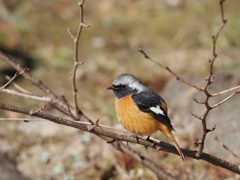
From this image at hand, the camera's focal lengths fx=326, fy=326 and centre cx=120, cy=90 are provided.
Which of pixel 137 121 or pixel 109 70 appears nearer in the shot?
pixel 137 121

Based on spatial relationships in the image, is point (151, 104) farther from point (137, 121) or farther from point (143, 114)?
point (137, 121)

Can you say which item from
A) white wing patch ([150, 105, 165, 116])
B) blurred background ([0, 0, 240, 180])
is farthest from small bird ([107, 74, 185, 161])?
blurred background ([0, 0, 240, 180])

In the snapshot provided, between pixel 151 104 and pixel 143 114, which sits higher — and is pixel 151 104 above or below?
above

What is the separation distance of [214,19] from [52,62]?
4.50 meters

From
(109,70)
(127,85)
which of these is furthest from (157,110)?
(109,70)

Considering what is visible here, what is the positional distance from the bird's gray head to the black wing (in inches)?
5.5

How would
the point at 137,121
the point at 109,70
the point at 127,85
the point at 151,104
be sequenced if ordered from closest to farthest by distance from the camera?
the point at 137,121 → the point at 151,104 → the point at 127,85 → the point at 109,70

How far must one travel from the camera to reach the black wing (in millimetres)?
3627

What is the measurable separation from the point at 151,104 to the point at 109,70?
4.40 metres

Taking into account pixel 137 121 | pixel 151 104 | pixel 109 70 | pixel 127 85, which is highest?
pixel 109 70

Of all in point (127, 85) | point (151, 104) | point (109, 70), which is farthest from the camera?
point (109, 70)

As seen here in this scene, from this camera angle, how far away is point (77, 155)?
5.27 meters

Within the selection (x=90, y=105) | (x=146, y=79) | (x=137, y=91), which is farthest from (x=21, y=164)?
(x=146, y=79)

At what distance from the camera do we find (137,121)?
11.9ft
